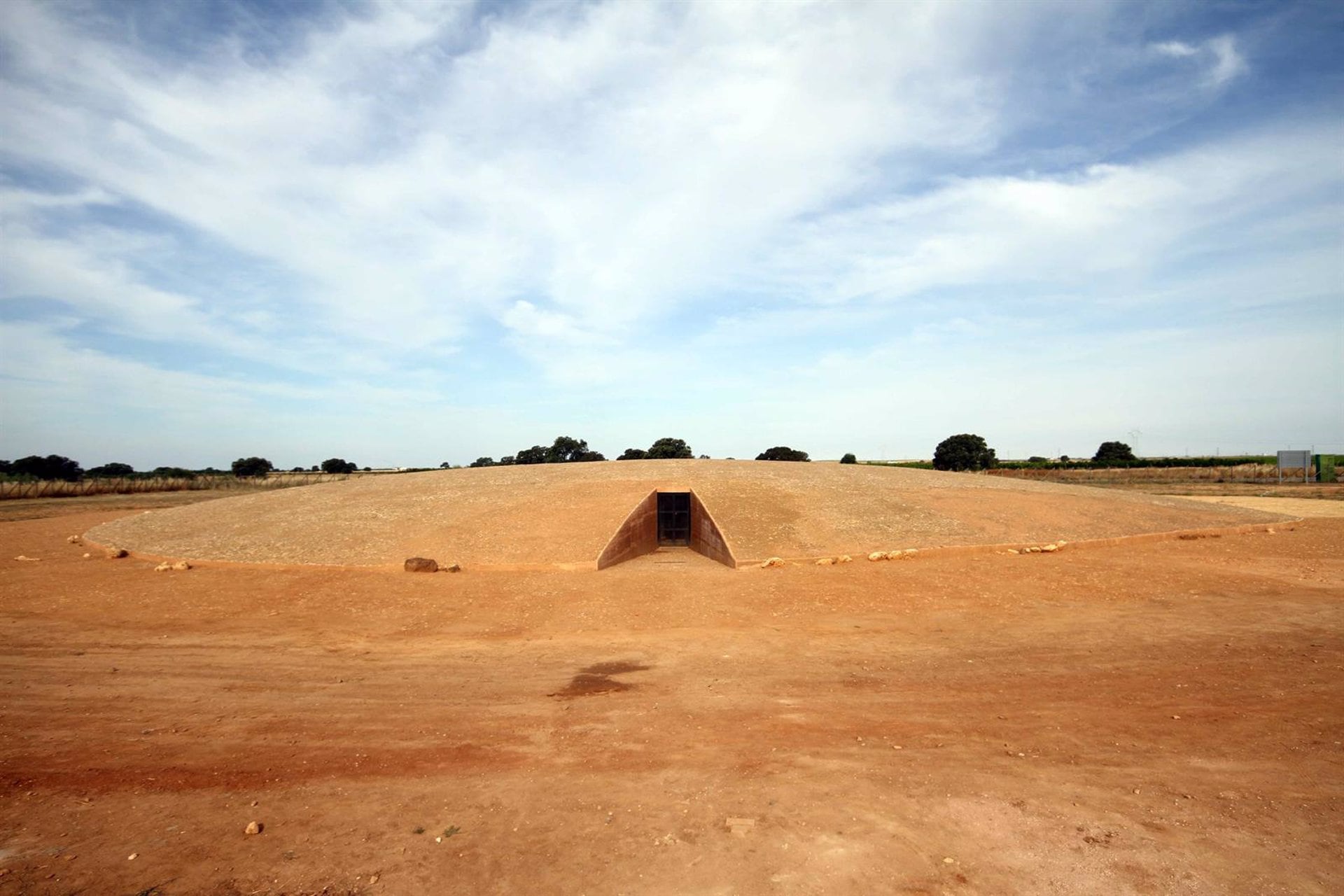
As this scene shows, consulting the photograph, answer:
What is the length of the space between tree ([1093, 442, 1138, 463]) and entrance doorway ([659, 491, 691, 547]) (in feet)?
206

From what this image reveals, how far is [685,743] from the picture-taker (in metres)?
6.70

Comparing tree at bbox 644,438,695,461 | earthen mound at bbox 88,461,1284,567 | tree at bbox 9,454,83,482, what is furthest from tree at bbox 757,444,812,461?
tree at bbox 9,454,83,482

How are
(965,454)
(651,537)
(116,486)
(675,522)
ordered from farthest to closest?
(965,454) → (116,486) → (675,522) → (651,537)

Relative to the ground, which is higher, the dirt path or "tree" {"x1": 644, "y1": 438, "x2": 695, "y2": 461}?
"tree" {"x1": 644, "y1": 438, "x2": 695, "y2": 461}

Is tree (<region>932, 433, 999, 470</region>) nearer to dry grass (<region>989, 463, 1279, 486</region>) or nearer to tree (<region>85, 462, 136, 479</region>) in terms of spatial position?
dry grass (<region>989, 463, 1279, 486</region>)

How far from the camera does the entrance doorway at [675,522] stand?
20.4 meters

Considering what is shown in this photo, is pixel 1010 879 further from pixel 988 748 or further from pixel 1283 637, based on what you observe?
pixel 1283 637

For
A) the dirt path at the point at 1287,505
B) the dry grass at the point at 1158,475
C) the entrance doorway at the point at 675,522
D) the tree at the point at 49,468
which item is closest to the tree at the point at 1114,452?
the dry grass at the point at 1158,475

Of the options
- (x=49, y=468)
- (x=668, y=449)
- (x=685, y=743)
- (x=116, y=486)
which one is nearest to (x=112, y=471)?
(x=49, y=468)

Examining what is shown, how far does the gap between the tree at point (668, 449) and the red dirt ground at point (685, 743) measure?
46.1 m

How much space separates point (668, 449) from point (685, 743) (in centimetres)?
5312

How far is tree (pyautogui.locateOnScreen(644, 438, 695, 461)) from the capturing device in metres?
59.3

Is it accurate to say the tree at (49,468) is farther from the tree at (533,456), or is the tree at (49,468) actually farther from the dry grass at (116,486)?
the tree at (533,456)

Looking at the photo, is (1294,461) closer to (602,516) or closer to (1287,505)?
(1287,505)
